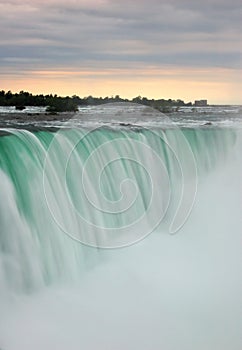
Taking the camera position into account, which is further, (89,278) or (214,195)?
(214,195)

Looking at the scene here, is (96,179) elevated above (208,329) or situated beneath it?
elevated above

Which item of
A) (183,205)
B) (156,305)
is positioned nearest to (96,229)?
(156,305)

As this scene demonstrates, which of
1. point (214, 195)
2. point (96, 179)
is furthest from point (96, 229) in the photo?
point (214, 195)

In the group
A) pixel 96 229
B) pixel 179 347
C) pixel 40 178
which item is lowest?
pixel 179 347

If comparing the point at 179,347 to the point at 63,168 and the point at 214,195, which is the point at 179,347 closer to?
the point at 63,168

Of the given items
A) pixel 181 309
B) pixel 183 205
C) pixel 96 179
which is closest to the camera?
pixel 181 309

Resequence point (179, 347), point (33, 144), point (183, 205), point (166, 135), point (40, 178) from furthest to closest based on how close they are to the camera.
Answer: point (166, 135)
point (183, 205)
point (33, 144)
point (40, 178)
point (179, 347)
